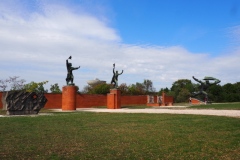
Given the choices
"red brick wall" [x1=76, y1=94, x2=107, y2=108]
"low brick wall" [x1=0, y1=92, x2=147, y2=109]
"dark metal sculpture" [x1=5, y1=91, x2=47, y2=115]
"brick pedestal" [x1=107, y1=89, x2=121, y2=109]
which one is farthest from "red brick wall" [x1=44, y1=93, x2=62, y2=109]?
"dark metal sculpture" [x1=5, y1=91, x2=47, y2=115]

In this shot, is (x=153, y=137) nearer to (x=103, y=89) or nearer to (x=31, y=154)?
(x=31, y=154)

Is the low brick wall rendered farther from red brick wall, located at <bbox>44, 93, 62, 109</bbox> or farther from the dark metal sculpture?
the dark metal sculpture

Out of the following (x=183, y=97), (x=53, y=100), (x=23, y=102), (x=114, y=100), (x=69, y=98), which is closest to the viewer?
(x=23, y=102)

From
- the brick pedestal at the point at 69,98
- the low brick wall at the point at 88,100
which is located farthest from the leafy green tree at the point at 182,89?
the brick pedestal at the point at 69,98

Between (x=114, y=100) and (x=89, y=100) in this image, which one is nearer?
(x=114, y=100)

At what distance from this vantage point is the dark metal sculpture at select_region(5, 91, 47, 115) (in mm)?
19781

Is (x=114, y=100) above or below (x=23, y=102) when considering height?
above

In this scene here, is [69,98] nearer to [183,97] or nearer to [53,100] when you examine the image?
[53,100]

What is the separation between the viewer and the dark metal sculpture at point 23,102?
64.9 ft

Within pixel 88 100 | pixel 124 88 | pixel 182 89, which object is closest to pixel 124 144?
pixel 88 100

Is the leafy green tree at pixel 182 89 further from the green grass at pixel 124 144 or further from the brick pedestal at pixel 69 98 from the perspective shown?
the green grass at pixel 124 144

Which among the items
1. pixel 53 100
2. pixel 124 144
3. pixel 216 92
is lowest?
pixel 124 144

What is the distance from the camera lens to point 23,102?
797 inches

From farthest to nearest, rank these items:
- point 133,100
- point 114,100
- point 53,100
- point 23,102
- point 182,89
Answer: point 182,89 < point 133,100 < point 53,100 < point 114,100 < point 23,102
